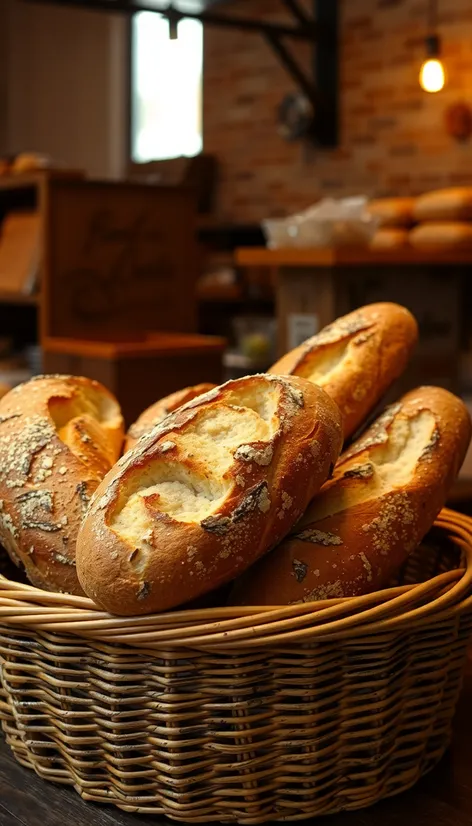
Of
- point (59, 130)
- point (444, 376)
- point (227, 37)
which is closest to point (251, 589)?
point (444, 376)

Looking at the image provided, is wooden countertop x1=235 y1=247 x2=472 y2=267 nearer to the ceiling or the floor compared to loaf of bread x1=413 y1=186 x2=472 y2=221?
nearer to the floor

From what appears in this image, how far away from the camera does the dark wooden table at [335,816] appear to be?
788 millimetres

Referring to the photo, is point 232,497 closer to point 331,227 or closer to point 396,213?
point 331,227

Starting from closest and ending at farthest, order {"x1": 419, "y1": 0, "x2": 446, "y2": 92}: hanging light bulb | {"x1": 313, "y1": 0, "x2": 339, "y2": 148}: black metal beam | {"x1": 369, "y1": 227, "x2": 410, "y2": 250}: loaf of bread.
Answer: {"x1": 369, "y1": 227, "x2": 410, "y2": 250}: loaf of bread < {"x1": 419, "y1": 0, "x2": 446, "y2": 92}: hanging light bulb < {"x1": 313, "y1": 0, "x2": 339, "y2": 148}: black metal beam

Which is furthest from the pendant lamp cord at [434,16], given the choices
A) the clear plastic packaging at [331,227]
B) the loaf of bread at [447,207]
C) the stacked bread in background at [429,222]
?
the clear plastic packaging at [331,227]

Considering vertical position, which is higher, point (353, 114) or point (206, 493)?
point (353, 114)

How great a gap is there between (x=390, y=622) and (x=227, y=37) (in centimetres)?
576

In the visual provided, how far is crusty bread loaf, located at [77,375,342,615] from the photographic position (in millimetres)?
759

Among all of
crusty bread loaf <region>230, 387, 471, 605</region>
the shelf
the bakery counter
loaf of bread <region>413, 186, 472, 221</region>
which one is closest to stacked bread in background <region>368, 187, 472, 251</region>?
loaf of bread <region>413, 186, 472, 221</region>

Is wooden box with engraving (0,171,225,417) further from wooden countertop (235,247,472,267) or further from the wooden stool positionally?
wooden countertop (235,247,472,267)

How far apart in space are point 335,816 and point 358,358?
52cm

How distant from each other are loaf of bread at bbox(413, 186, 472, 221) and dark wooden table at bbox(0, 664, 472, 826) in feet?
9.55

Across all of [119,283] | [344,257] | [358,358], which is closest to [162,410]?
[358,358]

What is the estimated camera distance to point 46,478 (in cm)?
96
